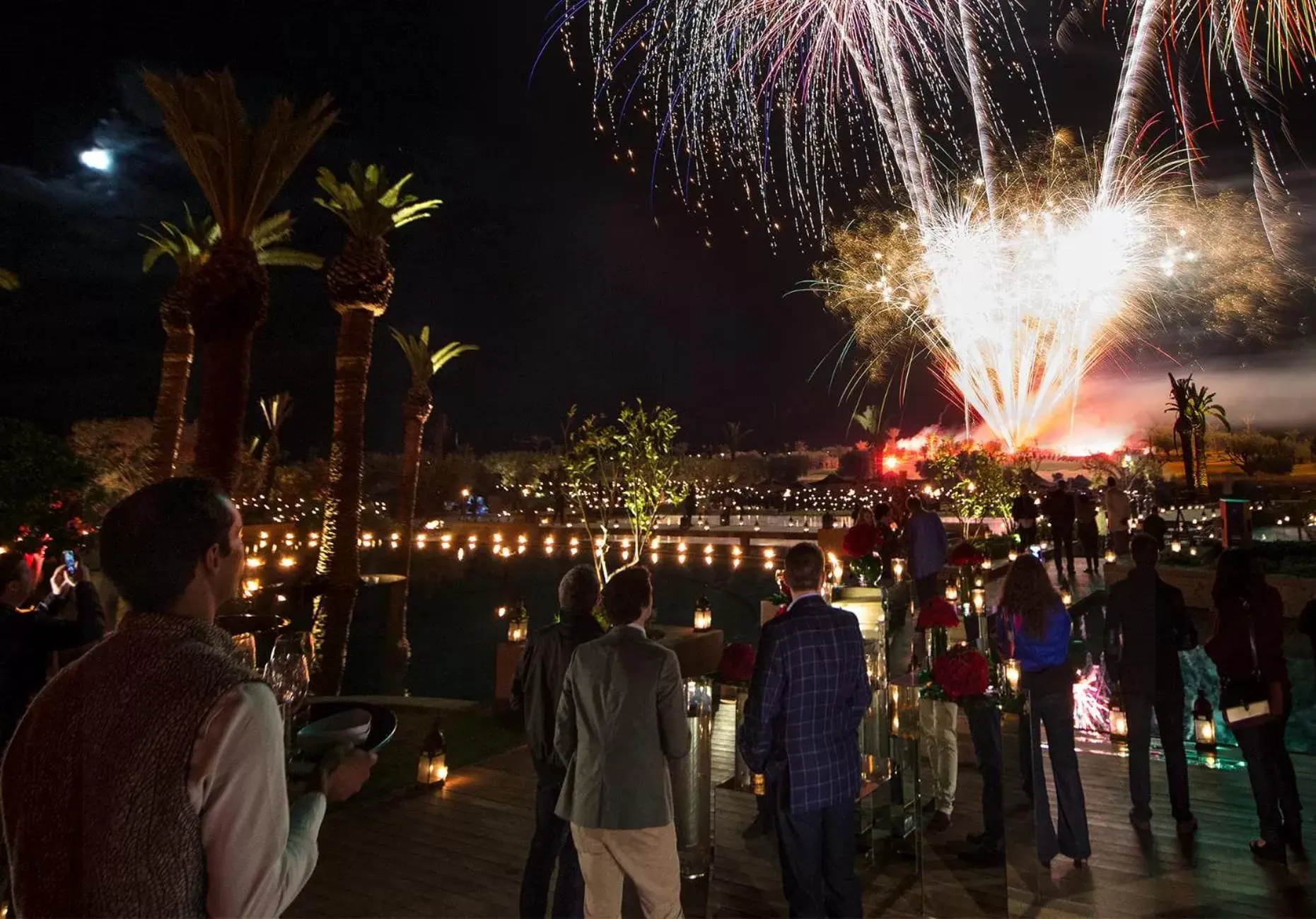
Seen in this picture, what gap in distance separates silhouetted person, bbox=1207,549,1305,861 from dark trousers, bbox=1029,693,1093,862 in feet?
2.97

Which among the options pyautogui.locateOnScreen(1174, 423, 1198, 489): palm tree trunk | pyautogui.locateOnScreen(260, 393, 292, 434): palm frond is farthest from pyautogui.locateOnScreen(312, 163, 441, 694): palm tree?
pyautogui.locateOnScreen(1174, 423, 1198, 489): palm tree trunk

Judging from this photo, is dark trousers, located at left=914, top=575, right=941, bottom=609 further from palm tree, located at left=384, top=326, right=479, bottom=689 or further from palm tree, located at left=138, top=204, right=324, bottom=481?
palm tree, located at left=384, top=326, right=479, bottom=689

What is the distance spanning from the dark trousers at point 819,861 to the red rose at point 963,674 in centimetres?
110

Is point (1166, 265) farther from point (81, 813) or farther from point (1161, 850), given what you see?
point (81, 813)

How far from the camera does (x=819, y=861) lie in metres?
3.62

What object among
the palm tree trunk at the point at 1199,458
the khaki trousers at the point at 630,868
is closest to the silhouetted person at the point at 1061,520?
the khaki trousers at the point at 630,868

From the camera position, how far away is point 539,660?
3.94 meters

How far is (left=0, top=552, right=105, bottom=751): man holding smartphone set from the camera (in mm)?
3846

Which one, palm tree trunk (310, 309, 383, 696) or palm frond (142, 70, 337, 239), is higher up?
palm frond (142, 70, 337, 239)

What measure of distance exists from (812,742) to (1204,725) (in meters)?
4.58

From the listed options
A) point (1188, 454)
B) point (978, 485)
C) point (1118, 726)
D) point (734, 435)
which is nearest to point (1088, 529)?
point (978, 485)

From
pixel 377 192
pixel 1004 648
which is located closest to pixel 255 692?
pixel 1004 648

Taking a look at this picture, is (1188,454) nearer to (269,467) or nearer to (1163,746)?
(1163,746)

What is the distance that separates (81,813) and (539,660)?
269cm
